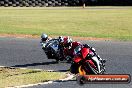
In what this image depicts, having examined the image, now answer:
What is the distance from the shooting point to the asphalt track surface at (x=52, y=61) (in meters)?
14.2

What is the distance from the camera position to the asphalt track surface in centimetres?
1423

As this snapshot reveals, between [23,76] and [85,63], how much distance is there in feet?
17.0

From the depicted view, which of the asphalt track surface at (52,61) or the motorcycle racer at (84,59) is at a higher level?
the motorcycle racer at (84,59)

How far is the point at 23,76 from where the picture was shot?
528 inches

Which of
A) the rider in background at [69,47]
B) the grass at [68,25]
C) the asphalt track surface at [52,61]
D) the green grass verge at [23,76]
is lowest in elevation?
the grass at [68,25]

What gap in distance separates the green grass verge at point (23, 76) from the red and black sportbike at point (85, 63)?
3897mm

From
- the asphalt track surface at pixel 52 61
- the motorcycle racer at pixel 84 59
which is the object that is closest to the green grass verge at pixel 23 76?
the asphalt track surface at pixel 52 61

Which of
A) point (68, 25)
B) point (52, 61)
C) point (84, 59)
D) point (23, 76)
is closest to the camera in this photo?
point (84, 59)

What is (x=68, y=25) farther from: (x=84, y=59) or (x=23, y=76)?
(x=84, y=59)

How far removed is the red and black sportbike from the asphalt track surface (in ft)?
10.7

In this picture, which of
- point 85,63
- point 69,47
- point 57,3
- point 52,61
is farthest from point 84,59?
point 57,3

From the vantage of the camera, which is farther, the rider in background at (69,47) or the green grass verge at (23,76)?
the green grass verge at (23,76)

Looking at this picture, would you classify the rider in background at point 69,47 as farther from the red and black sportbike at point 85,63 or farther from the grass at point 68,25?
the grass at point 68,25

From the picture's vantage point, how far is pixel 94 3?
56562 millimetres
